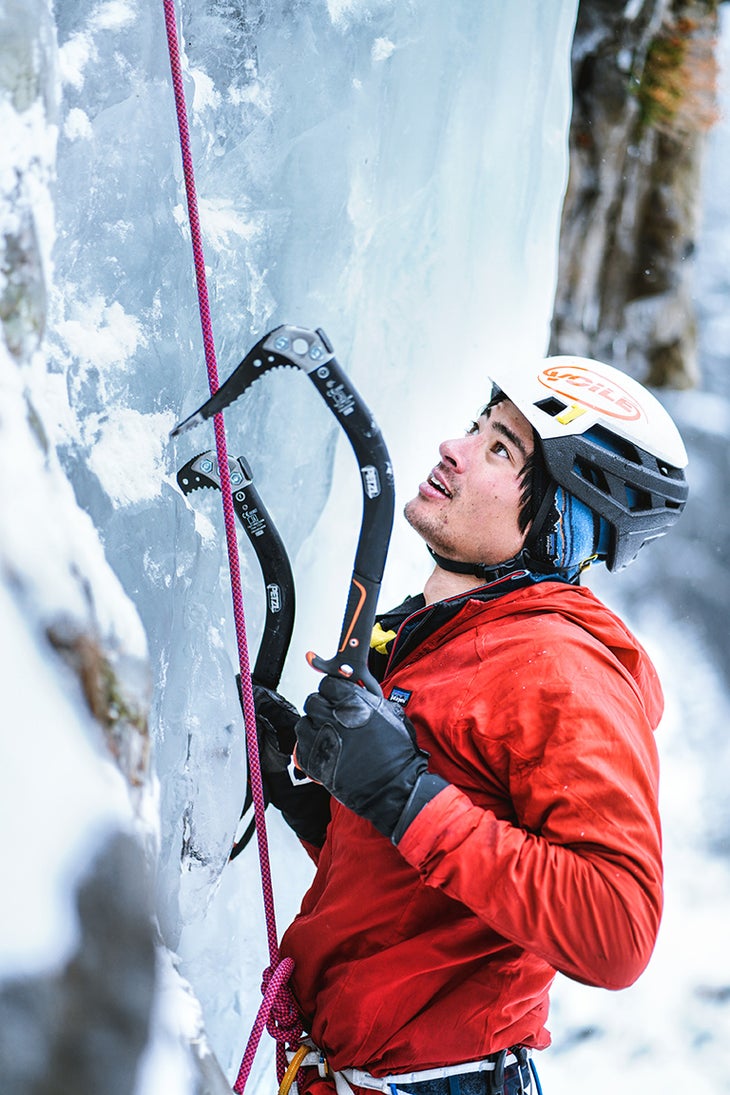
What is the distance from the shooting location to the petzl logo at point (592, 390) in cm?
156

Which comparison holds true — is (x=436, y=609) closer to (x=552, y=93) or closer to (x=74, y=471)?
(x=74, y=471)

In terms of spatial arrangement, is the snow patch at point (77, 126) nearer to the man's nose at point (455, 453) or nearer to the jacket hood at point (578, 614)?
the man's nose at point (455, 453)

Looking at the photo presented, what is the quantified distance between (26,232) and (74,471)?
0.94 ft

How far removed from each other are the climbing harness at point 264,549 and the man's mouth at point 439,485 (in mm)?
237

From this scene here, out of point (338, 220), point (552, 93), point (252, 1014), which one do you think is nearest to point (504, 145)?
point (552, 93)

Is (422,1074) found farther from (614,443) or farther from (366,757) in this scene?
(614,443)

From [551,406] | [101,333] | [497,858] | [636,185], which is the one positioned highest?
[636,185]

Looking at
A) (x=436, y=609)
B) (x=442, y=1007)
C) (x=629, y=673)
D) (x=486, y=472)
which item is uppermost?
(x=486, y=472)

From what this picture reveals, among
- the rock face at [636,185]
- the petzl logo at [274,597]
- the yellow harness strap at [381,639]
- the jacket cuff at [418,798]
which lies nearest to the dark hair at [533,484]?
the yellow harness strap at [381,639]

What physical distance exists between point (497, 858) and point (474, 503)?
1.83 feet

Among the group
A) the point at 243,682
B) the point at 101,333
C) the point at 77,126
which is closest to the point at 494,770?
the point at 243,682

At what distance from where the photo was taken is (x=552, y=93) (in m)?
2.92

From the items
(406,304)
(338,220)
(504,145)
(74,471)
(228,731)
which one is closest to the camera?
(74,471)

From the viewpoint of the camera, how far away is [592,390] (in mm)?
1581
